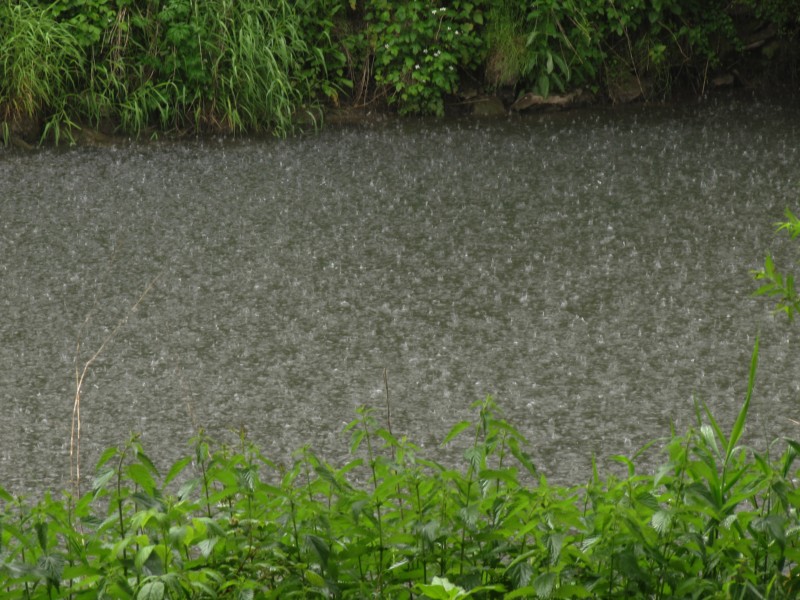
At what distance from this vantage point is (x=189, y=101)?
668 cm

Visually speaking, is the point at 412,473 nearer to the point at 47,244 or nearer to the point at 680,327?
the point at 680,327

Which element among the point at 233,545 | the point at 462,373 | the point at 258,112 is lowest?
the point at 258,112

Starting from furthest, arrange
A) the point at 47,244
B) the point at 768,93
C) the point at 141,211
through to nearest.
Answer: the point at 768,93
the point at 141,211
the point at 47,244

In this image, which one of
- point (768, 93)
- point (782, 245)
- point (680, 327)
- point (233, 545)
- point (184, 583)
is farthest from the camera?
point (768, 93)

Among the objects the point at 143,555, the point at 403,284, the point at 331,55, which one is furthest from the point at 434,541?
the point at 331,55

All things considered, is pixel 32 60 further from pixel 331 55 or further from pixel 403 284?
pixel 403 284

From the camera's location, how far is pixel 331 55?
7.11 metres

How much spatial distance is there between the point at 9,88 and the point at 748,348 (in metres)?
4.05

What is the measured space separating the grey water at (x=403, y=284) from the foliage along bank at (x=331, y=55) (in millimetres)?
268

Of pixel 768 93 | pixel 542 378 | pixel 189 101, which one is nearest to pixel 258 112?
pixel 189 101

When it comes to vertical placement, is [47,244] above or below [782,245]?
below

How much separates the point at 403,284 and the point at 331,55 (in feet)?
9.00

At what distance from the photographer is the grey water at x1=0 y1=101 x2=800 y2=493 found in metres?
3.70

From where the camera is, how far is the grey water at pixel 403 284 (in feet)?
12.1
